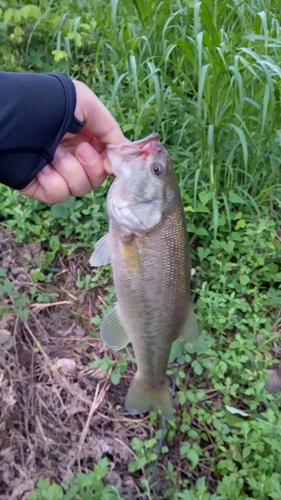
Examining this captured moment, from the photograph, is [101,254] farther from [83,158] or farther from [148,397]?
[148,397]

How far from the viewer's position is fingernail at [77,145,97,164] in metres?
1.68

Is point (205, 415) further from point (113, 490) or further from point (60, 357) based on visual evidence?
point (60, 357)

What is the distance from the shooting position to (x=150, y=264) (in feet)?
5.06

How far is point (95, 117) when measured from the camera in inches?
64.2

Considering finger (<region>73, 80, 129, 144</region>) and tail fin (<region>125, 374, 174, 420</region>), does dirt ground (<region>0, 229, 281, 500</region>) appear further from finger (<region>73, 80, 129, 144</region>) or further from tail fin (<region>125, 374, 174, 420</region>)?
finger (<region>73, 80, 129, 144</region>)

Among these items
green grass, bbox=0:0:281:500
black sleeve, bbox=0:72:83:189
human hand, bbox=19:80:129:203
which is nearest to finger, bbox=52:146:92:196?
human hand, bbox=19:80:129:203

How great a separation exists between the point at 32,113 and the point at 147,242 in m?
0.59

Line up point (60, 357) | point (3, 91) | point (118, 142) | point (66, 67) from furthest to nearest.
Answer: point (66, 67) < point (60, 357) < point (118, 142) < point (3, 91)

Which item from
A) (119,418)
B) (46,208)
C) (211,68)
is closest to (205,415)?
(119,418)

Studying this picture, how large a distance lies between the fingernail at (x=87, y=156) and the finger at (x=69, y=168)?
0.9 inches

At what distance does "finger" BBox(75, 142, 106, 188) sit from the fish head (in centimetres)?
13

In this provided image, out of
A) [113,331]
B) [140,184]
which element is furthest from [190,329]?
[140,184]

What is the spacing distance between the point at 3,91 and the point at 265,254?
1.90m

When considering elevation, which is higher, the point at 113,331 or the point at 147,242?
the point at 147,242
